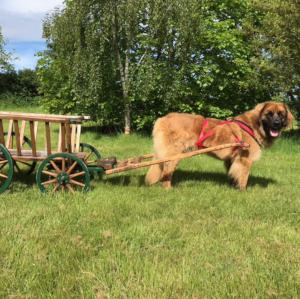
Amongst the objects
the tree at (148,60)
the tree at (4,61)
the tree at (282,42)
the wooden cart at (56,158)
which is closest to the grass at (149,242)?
the wooden cart at (56,158)

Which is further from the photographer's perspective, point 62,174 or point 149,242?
point 62,174

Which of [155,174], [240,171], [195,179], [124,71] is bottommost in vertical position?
[195,179]

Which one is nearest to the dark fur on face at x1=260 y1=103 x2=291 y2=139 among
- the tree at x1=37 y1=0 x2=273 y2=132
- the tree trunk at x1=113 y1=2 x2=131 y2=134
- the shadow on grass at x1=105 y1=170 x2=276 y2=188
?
the shadow on grass at x1=105 y1=170 x2=276 y2=188

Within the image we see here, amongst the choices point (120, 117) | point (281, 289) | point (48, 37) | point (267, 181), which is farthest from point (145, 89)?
point (281, 289)

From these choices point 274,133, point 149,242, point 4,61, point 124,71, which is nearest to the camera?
point 149,242

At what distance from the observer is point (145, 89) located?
9.73 m

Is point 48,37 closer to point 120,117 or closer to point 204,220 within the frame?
point 120,117

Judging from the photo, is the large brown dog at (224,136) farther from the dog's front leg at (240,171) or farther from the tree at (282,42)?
the tree at (282,42)

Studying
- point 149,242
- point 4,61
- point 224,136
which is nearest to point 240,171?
point 224,136

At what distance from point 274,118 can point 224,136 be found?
2.94ft

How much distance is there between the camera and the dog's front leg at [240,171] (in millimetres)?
4719

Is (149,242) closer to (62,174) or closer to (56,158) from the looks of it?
(62,174)

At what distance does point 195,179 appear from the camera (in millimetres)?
5488

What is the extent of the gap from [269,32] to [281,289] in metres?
10.6
